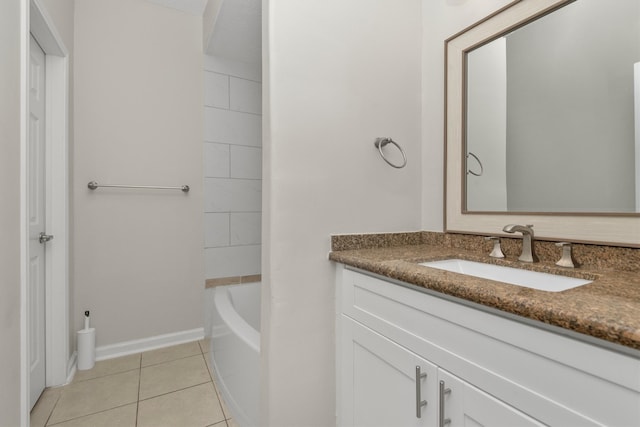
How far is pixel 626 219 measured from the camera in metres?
0.90

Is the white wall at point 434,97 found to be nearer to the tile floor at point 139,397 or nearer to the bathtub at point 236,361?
the bathtub at point 236,361

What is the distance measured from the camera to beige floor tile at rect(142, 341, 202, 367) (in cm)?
209

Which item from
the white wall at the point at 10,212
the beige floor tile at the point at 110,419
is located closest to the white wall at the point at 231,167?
the beige floor tile at the point at 110,419

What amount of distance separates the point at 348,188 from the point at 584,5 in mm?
974

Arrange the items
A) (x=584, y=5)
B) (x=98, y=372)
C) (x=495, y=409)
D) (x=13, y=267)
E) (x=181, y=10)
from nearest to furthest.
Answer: (x=495, y=409) < (x=584, y=5) < (x=13, y=267) < (x=98, y=372) < (x=181, y=10)

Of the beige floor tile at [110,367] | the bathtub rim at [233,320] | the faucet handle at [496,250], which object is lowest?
the beige floor tile at [110,367]

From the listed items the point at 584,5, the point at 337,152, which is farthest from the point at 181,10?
the point at 584,5

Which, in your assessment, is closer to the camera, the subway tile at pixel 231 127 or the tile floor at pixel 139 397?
the tile floor at pixel 139 397

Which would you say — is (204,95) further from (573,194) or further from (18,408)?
(573,194)

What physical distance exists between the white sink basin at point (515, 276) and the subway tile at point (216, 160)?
6.03ft

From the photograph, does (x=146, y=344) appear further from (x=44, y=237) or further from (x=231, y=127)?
(x=231, y=127)

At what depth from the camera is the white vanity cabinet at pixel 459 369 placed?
0.53 metres

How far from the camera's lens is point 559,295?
2.09 feet

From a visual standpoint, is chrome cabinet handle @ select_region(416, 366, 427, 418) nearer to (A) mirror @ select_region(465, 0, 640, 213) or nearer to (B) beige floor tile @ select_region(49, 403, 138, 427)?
(A) mirror @ select_region(465, 0, 640, 213)
